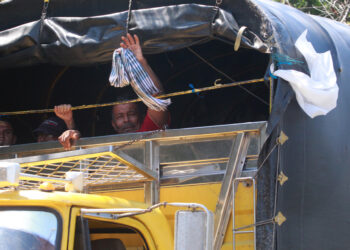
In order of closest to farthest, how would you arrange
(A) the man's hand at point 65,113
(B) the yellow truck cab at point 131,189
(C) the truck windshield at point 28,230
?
1. (C) the truck windshield at point 28,230
2. (B) the yellow truck cab at point 131,189
3. (A) the man's hand at point 65,113

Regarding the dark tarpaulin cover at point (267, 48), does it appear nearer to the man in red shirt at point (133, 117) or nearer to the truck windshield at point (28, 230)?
the man in red shirt at point (133, 117)

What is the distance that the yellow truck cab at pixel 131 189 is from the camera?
3.11 metres

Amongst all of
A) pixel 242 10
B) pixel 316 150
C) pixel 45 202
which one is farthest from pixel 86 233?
pixel 242 10

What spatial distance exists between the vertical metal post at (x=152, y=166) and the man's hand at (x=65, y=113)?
4.09 feet

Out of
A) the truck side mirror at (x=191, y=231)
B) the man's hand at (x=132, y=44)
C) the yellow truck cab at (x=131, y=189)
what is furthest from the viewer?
the man's hand at (x=132, y=44)

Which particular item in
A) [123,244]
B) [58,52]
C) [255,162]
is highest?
[58,52]

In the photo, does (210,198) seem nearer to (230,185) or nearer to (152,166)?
(230,185)

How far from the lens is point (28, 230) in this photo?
303 cm

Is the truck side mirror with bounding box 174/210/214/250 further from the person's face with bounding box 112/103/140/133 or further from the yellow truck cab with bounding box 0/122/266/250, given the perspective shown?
the person's face with bounding box 112/103/140/133

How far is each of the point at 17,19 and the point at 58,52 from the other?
476mm

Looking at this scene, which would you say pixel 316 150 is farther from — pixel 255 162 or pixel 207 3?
pixel 207 3

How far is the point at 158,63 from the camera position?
5867 mm

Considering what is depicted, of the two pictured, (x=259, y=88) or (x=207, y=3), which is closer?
(x=207, y=3)

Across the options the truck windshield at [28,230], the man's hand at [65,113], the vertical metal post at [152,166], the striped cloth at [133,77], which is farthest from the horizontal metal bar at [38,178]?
the man's hand at [65,113]
